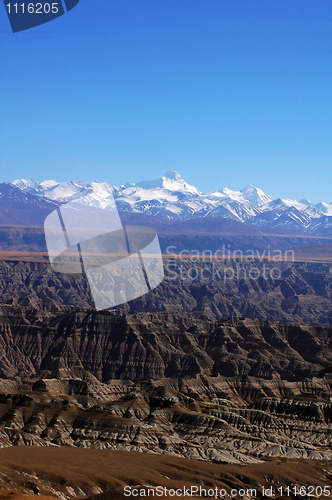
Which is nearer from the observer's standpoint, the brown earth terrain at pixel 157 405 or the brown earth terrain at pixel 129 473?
the brown earth terrain at pixel 129 473

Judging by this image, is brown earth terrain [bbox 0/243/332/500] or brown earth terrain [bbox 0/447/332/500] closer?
brown earth terrain [bbox 0/447/332/500]

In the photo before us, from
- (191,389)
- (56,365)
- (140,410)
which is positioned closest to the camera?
(140,410)

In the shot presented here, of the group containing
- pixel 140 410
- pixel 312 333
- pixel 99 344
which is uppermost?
pixel 140 410

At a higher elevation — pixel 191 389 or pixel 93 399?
pixel 93 399

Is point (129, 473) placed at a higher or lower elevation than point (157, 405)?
higher

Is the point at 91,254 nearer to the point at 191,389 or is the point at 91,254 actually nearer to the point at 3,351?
the point at 3,351

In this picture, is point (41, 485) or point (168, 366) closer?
point (41, 485)

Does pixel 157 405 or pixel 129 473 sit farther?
pixel 157 405

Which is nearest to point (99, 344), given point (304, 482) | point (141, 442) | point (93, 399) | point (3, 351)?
point (3, 351)

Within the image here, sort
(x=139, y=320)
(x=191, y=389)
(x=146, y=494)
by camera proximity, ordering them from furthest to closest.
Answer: (x=139, y=320) < (x=191, y=389) < (x=146, y=494)
